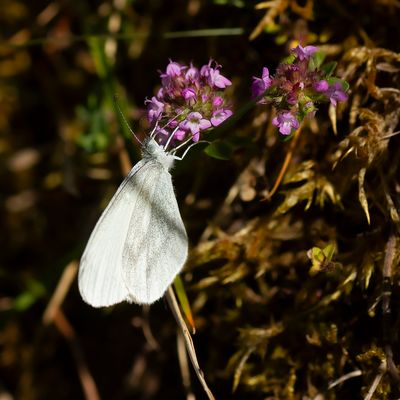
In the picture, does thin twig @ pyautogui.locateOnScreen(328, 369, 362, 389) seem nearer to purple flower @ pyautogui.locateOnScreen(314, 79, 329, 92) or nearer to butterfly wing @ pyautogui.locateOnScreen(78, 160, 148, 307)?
butterfly wing @ pyautogui.locateOnScreen(78, 160, 148, 307)

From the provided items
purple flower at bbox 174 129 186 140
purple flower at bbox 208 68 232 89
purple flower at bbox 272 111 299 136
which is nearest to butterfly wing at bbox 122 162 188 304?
purple flower at bbox 174 129 186 140

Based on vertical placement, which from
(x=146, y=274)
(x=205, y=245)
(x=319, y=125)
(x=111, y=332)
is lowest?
(x=111, y=332)

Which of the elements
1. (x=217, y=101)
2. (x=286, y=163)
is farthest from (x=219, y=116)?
(x=286, y=163)

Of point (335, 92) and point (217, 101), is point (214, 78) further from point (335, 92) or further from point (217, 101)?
point (335, 92)

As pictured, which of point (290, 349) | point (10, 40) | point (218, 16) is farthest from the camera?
point (10, 40)

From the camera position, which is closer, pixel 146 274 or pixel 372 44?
pixel 146 274

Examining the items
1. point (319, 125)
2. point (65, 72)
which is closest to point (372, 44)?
point (319, 125)

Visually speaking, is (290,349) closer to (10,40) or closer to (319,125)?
(319,125)
